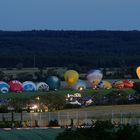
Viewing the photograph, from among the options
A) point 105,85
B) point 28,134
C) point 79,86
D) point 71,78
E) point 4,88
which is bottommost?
point 28,134

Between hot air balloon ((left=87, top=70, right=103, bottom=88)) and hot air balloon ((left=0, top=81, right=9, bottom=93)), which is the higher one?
hot air balloon ((left=87, top=70, right=103, bottom=88))

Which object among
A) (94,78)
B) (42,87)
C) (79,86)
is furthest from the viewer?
(94,78)

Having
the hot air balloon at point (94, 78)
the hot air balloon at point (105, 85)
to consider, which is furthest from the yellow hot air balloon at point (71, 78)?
the hot air balloon at point (105, 85)

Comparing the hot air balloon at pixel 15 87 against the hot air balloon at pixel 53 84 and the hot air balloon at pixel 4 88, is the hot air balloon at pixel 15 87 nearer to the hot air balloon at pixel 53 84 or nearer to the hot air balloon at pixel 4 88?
the hot air balloon at pixel 4 88

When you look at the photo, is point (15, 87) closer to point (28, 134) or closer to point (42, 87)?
point (42, 87)

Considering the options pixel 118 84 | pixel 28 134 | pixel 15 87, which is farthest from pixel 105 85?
pixel 28 134

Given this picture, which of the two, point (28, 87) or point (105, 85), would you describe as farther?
point (105, 85)

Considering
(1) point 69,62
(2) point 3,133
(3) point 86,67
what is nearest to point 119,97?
(2) point 3,133

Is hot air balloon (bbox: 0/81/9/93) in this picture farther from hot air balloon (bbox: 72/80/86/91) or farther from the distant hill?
the distant hill

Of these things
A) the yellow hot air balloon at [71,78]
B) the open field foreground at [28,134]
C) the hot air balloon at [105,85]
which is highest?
the yellow hot air balloon at [71,78]

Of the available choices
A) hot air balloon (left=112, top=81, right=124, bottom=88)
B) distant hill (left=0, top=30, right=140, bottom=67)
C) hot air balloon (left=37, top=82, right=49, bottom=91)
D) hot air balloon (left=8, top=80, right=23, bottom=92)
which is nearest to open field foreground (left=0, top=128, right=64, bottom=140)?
hot air balloon (left=8, top=80, right=23, bottom=92)

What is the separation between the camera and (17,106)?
42.5 meters

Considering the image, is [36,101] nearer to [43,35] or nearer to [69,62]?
[69,62]

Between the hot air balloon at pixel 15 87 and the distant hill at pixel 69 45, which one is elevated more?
the distant hill at pixel 69 45
